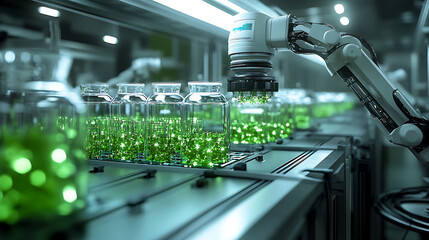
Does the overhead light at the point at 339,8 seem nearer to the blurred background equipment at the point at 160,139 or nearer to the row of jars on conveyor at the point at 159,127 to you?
the blurred background equipment at the point at 160,139

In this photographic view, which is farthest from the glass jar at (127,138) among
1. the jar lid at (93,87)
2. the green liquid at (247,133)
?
the green liquid at (247,133)

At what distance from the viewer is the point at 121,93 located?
54.2 inches

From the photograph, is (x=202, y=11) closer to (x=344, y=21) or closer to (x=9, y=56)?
(x=9, y=56)

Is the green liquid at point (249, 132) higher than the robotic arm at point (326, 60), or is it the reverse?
the robotic arm at point (326, 60)

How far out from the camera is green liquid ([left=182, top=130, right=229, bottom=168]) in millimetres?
1204

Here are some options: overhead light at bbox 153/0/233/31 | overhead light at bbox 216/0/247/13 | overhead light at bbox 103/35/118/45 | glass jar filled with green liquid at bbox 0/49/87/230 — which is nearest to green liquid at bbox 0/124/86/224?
glass jar filled with green liquid at bbox 0/49/87/230

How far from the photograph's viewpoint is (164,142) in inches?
49.4

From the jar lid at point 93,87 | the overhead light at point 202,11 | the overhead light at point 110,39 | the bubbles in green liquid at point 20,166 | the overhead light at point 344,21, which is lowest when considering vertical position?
the bubbles in green liquid at point 20,166

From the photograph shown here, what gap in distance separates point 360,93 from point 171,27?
1.19 m

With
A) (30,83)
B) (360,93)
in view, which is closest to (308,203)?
(360,93)

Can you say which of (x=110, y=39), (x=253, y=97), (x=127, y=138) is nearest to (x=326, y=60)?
(x=253, y=97)

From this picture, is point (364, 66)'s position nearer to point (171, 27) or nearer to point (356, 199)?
point (356, 199)

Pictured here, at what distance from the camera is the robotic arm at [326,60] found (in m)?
1.25

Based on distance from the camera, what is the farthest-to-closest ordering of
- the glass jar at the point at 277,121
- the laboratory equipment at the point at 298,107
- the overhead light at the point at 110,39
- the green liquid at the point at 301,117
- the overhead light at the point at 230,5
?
the green liquid at the point at 301,117 < the laboratory equipment at the point at 298,107 < the glass jar at the point at 277,121 < the overhead light at the point at 110,39 < the overhead light at the point at 230,5
